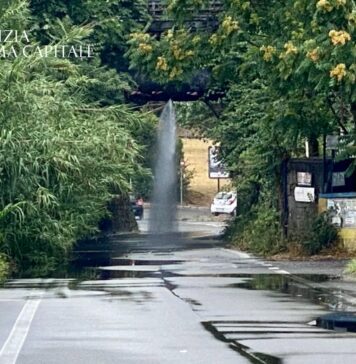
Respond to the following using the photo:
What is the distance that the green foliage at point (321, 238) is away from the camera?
29734 millimetres

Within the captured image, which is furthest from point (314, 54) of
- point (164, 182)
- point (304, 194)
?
point (164, 182)

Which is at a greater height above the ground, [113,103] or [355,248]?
[113,103]

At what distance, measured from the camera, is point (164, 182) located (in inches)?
2135

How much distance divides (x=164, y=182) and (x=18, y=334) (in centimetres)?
4013

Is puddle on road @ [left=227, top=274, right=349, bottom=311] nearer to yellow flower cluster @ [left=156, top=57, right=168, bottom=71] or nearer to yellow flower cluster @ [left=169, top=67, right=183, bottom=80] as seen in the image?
yellow flower cluster @ [left=169, top=67, right=183, bottom=80]

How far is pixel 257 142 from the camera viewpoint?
1260 inches

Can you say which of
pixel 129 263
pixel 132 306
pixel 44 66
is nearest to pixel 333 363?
pixel 132 306

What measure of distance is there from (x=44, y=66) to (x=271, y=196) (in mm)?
7980

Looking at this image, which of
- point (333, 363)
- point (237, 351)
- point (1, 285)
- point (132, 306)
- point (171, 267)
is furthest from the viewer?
point (171, 267)

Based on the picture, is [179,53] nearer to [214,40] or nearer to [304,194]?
[214,40]

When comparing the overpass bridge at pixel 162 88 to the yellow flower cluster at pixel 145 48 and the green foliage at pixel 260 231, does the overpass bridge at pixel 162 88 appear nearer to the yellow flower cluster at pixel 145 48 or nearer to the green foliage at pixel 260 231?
the green foliage at pixel 260 231

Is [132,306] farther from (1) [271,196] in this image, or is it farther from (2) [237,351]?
(1) [271,196]

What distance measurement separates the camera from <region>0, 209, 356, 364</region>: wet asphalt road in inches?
486

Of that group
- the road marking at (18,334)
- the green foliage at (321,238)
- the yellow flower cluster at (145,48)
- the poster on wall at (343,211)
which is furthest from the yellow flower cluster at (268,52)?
the green foliage at (321,238)
